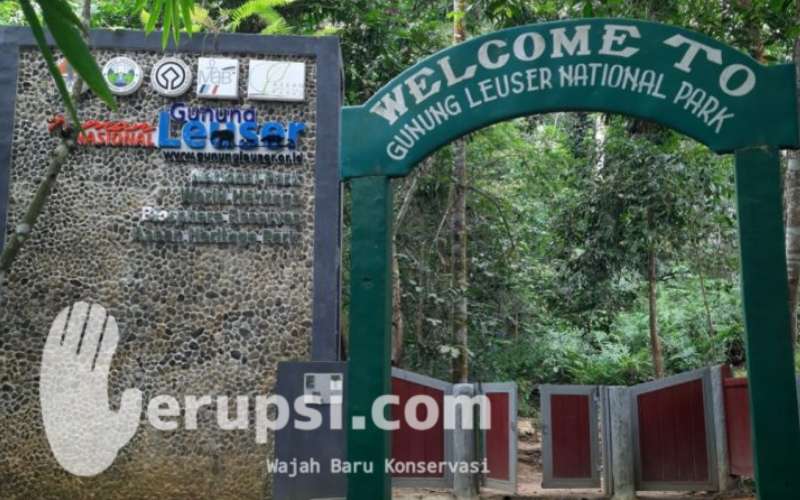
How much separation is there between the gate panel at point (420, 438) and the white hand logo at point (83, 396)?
8.88ft

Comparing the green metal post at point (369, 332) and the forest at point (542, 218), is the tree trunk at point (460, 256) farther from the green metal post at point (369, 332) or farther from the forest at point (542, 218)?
the green metal post at point (369, 332)

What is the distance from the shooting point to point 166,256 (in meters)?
8.15

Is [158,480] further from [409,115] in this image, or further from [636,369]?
[636,369]

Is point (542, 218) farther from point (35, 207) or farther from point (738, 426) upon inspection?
point (35, 207)

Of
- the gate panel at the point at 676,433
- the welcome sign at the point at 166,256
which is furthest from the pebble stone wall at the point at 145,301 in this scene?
the gate panel at the point at 676,433

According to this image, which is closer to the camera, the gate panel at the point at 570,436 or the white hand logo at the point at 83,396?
the white hand logo at the point at 83,396

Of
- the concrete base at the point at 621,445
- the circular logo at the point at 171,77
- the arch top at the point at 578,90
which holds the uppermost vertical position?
the circular logo at the point at 171,77

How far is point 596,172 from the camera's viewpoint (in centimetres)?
1151

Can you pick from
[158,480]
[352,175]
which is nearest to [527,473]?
[158,480]

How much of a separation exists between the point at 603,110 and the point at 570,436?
5.39 m

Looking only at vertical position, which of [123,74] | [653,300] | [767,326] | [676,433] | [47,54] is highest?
[123,74]

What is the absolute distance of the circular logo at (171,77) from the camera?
830 centimetres

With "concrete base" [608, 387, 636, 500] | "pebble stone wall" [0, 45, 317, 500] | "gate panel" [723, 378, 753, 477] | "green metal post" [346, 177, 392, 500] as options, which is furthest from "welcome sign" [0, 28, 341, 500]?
"green metal post" [346, 177, 392, 500]

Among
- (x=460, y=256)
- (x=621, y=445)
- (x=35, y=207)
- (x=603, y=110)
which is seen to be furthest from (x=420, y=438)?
(x=603, y=110)
